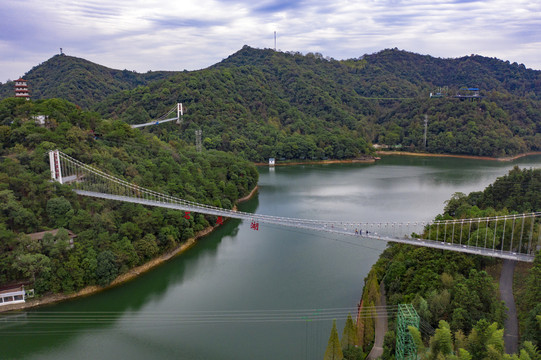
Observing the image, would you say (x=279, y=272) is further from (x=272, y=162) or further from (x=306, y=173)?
(x=272, y=162)

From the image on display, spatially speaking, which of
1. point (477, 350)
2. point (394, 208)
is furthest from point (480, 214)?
point (394, 208)

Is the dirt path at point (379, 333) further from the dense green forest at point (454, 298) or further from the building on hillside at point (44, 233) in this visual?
the building on hillside at point (44, 233)

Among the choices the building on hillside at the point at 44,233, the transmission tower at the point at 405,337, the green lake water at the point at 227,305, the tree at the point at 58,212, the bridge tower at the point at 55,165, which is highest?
the bridge tower at the point at 55,165

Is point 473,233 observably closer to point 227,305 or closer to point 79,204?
point 227,305

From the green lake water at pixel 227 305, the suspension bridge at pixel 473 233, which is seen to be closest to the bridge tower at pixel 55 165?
the suspension bridge at pixel 473 233

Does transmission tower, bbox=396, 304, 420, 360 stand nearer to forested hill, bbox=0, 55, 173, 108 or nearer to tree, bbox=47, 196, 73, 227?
tree, bbox=47, 196, 73, 227

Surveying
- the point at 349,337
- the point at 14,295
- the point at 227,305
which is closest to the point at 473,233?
the point at 349,337

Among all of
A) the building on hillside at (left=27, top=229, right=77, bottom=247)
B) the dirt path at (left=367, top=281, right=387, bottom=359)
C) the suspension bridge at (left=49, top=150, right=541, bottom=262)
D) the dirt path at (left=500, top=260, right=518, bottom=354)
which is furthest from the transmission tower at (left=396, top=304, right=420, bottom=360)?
the building on hillside at (left=27, top=229, right=77, bottom=247)
